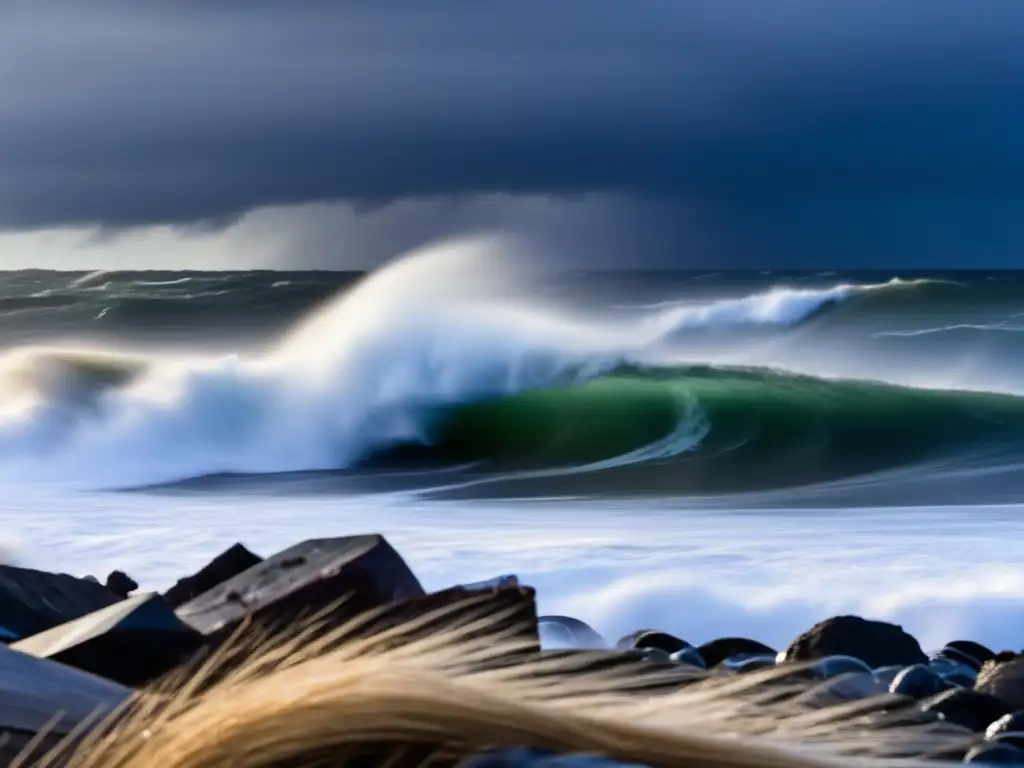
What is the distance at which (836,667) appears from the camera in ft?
8.81

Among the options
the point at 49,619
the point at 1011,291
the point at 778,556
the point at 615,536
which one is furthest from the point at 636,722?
the point at 1011,291

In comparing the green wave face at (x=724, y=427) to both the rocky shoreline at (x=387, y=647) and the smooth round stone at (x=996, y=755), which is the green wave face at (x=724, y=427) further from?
the smooth round stone at (x=996, y=755)

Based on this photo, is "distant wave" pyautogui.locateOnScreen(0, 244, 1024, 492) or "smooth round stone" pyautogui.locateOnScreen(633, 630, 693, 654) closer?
"smooth round stone" pyautogui.locateOnScreen(633, 630, 693, 654)

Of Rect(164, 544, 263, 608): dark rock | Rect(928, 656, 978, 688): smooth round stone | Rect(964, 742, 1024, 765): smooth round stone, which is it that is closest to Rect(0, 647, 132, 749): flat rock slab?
Rect(964, 742, 1024, 765): smooth round stone

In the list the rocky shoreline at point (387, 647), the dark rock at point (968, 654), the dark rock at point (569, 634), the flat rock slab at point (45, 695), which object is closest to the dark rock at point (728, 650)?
the rocky shoreline at point (387, 647)

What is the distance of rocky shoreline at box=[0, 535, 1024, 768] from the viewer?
0.92 m

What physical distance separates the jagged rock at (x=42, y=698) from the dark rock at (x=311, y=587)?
1.20 meters

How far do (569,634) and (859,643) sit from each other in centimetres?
63

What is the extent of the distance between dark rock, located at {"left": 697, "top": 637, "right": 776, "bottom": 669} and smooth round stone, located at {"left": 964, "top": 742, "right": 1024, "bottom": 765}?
1.63 meters

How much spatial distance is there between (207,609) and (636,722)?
188cm

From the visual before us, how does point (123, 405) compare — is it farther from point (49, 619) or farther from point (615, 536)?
point (49, 619)

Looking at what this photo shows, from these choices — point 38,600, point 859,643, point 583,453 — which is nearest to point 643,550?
point 859,643

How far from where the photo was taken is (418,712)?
766 mm

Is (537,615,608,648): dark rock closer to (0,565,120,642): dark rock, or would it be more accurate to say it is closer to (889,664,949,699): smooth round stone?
(889,664,949,699): smooth round stone
